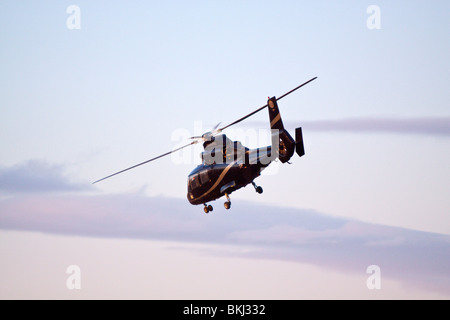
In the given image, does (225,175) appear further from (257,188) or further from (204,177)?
(204,177)

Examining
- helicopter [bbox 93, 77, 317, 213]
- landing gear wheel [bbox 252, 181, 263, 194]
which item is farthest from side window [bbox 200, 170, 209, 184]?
landing gear wheel [bbox 252, 181, 263, 194]

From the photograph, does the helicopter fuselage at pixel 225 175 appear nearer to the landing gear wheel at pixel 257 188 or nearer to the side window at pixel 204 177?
the side window at pixel 204 177

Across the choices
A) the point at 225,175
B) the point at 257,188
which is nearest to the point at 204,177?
the point at 225,175

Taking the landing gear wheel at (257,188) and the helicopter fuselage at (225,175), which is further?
the landing gear wheel at (257,188)

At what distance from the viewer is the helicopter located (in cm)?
10925

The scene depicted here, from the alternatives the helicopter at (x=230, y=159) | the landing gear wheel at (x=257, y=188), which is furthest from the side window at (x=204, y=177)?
the landing gear wheel at (x=257, y=188)

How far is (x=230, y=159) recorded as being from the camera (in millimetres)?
117062

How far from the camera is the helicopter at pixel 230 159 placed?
10925 cm

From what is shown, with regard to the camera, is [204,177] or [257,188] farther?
[204,177]

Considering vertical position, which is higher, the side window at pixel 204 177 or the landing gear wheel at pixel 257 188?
the side window at pixel 204 177

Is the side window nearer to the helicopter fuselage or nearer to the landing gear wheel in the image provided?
the helicopter fuselage

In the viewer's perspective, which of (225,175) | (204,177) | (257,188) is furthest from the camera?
(204,177)
